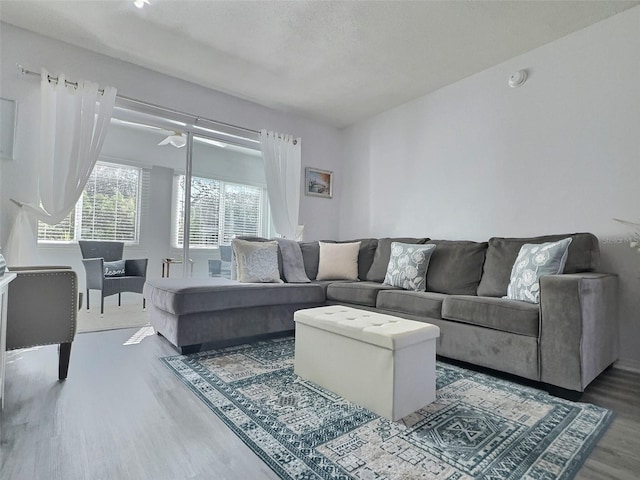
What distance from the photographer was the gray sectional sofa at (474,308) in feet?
6.00

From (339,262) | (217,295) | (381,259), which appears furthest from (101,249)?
(381,259)

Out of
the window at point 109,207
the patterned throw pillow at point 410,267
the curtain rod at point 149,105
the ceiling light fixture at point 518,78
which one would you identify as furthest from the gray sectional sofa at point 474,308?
the curtain rod at point 149,105

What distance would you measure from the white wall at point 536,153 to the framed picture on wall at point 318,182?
2.79 ft

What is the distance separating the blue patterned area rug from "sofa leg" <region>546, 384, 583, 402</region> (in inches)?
1.7

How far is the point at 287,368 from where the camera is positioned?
7.23 ft

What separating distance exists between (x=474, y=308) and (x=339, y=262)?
5.56 feet

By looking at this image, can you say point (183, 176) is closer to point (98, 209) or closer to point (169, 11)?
point (98, 209)

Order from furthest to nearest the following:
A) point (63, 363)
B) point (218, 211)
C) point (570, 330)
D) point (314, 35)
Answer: point (218, 211) → point (314, 35) → point (63, 363) → point (570, 330)

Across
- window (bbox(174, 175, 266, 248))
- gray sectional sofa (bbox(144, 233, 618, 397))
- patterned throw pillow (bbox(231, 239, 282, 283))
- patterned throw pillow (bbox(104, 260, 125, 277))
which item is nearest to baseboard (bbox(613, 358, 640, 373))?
gray sectional sofa (bbox(144, 233, 618, 397))

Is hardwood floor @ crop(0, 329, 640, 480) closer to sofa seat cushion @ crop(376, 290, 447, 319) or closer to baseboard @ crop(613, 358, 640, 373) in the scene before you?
baseboard @ crop(613, 358, 640, 373)

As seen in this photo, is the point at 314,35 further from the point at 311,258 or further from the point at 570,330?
the point at 570,330

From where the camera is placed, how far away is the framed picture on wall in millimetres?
4570

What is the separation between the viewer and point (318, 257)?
3.81 meters

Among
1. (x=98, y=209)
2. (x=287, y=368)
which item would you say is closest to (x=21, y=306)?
(x=287, y=368)
